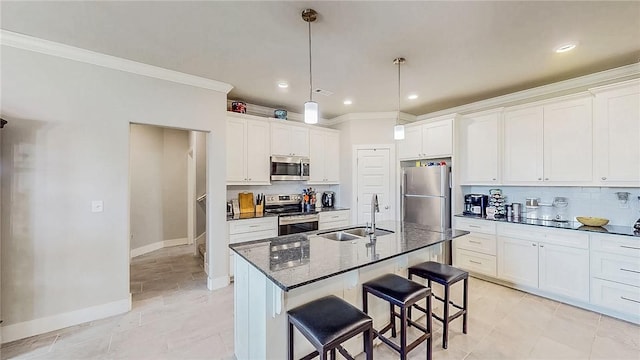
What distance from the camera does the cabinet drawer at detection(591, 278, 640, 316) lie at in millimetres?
2544

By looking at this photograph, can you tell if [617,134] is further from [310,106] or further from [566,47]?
[310,106]

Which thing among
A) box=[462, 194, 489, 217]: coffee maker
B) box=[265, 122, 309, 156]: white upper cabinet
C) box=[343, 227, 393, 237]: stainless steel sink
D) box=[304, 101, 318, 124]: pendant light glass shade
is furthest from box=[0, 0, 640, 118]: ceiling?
box=[343, 227, 393, 237]: stainless steel sink

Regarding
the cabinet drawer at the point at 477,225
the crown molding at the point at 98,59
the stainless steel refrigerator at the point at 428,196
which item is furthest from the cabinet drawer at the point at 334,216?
the crown molding at the point at 98,59

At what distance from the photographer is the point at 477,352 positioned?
2.14 m

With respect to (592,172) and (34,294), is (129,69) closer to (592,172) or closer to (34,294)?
(34,294)

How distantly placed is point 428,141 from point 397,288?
3061mm

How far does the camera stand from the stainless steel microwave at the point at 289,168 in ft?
13.9

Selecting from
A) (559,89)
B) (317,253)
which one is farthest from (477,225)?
(317,253)

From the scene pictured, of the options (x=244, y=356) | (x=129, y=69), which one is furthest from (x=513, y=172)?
(x=129, y=69)

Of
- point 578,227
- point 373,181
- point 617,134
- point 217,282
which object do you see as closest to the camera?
point 617,134

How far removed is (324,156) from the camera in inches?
194

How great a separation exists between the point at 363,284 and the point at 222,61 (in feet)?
8.88

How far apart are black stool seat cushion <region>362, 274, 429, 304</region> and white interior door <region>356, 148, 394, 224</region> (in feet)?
8.78

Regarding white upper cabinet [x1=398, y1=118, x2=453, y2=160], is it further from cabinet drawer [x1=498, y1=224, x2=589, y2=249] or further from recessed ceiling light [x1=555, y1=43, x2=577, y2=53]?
recessed ceiling light [x1=555, y1=43, x2=577, y2=53]
